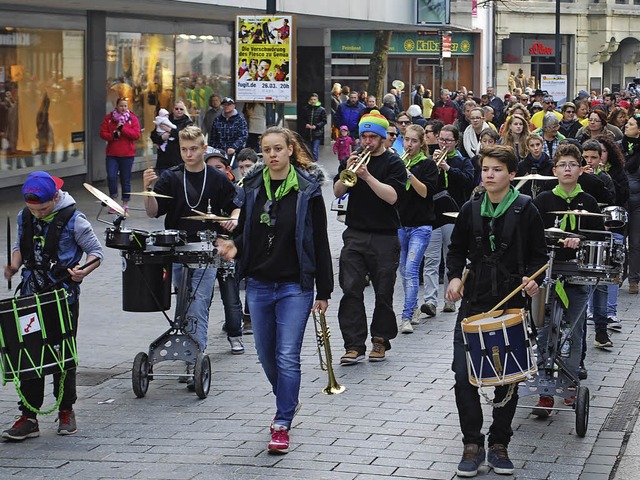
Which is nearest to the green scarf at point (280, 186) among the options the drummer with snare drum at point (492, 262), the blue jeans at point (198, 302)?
the drummer with snare drum at point (492, 262)

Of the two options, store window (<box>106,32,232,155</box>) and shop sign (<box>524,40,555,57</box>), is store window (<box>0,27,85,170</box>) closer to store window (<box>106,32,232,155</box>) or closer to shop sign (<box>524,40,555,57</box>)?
store window (<box>106,32,232,155</box>)

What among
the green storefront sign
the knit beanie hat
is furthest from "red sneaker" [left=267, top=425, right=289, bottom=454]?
the green storefront sign

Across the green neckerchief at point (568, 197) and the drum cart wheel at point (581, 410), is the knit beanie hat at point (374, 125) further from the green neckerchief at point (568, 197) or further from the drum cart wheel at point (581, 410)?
the drum cart wheel at point (581, 410)

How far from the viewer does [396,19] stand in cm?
3139

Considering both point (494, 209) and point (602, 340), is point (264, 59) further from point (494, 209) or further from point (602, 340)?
point (494, 209)

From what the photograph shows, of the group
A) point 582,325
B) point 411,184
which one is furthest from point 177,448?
point 411,184

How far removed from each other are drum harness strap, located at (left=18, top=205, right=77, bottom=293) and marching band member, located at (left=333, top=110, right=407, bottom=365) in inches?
103

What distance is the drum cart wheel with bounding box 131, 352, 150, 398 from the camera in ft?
29.2

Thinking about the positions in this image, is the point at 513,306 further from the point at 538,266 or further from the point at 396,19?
the point at 396,19

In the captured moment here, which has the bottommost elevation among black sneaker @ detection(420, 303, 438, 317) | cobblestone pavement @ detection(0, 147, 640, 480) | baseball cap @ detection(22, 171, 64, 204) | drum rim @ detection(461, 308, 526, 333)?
cobblestone pavement @ detection(0, 147, 640, 480)

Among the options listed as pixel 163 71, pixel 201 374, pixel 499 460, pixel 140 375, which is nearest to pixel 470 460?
pixel 499 460

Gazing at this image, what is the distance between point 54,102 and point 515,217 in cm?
1719

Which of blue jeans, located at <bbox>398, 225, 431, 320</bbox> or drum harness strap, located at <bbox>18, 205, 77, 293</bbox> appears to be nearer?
drum harness strap, located at <bbox>18, 205, 77, 293</bbox>

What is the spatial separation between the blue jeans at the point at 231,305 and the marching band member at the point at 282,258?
2.66 m
